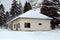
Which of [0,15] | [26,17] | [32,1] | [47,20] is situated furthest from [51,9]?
[32,1]

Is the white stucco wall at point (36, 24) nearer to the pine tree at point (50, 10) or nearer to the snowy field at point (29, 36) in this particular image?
the pine tree at point (50, 10)

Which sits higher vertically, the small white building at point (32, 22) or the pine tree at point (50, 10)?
the pine tree at point (50, 10)

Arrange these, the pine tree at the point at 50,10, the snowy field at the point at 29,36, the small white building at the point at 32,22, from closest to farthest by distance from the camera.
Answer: the snowy field at the point at 29,36, the small white building at the point at 32,22, the pine tree at the point at 50,10

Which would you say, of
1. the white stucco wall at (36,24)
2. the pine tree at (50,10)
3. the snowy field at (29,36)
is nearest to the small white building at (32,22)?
the white stucco wall at (36,24)

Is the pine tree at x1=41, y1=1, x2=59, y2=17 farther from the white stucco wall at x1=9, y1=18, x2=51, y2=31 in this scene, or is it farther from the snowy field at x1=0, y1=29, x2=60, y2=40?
the snowy field at x1=0, y1=29, x2=60, y2=40

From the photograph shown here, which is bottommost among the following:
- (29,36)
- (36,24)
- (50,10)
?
(36,24)

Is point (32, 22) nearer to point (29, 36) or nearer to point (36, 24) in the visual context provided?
point (36, 24)

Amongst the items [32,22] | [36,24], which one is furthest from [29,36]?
[36,24]

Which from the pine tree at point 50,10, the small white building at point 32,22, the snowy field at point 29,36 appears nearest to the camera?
the snowy field at point 29,36

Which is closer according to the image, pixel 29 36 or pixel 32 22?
pixel 29 36

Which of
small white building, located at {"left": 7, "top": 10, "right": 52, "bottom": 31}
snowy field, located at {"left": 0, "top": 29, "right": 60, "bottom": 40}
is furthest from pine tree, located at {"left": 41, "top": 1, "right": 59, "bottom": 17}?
snowy field, located at {"left": 0, "top": 29, "right": 60, "bottom": 40}

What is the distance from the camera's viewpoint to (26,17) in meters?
25.7

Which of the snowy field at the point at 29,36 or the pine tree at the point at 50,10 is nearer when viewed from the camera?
the snowy field at the point at 29,36

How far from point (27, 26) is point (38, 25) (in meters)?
1.72
